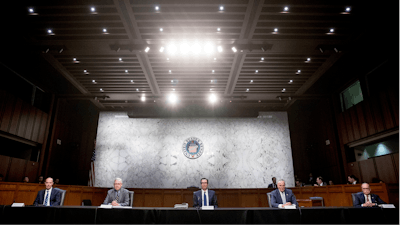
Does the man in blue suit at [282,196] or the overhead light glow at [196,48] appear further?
the overhead light glow at [196,48]

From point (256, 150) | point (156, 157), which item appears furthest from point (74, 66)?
point (256, 150)

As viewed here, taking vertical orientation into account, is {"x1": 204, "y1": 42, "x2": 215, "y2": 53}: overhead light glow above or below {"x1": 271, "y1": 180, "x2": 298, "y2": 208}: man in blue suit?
above

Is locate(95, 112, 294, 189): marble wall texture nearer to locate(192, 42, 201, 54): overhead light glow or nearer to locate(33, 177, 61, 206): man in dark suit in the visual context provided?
locate(192, 42, 201, 54): overhead light glow

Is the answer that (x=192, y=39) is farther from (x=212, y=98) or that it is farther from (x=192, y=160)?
(x=192, y=160)

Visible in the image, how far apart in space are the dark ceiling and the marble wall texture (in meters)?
2.76

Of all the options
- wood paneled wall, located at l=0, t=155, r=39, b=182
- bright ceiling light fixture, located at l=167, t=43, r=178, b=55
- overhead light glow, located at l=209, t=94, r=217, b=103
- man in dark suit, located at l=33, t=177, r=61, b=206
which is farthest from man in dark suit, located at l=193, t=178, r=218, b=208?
wood paneled wall, located at l=0, t=155, r=39, b=182

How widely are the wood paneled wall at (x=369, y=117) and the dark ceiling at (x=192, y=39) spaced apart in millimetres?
1859

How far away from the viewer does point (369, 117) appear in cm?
805

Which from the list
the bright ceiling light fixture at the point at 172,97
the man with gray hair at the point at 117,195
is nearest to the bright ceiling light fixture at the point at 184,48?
the bright ceiling light fixture at the point at 172,97

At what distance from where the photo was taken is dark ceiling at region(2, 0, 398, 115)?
567cm

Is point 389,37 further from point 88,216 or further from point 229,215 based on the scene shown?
point 88,216

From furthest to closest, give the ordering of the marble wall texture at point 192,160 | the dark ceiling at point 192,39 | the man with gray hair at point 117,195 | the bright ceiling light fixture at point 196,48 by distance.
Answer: the marble wall texture at point 192,160 → the bright ceiling light fixture at point 196,48 → the dark ceiling at point 192,39 → the man with gray hair at point 117,195

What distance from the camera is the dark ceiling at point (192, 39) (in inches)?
223

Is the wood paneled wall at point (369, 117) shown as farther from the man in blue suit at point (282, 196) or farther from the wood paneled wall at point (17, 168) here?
the wood paneled wall at point (17, 168)
